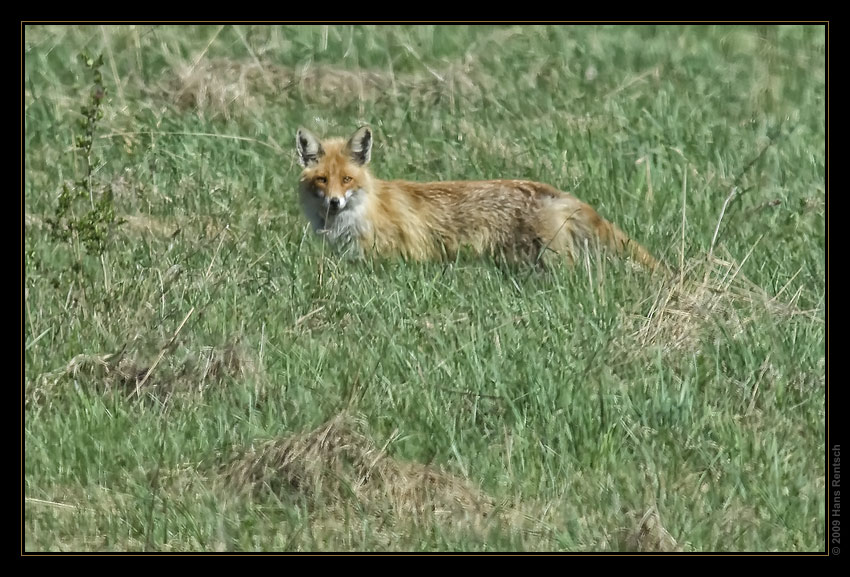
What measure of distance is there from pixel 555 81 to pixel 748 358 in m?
5.70

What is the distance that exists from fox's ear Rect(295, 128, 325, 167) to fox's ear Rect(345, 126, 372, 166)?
0.21m

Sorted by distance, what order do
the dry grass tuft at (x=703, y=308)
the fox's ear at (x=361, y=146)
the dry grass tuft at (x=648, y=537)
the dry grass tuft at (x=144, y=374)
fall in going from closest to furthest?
the dry grass tuft at (x=648, y=537) → the dry grass tuft at (x=144, y=374) → the dry grass tuft at (x=703, y=308) → the fox's ear at (x=361, y=146)

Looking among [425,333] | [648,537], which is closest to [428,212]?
[425,333]

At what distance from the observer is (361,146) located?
910 cm

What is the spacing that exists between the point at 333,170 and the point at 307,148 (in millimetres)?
344

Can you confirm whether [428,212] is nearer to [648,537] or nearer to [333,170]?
[333,170]

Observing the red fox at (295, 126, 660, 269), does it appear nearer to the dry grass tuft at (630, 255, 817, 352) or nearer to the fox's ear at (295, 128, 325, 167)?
the fox's ear at (295, 128, 325, 167)

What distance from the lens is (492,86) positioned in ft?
36.1

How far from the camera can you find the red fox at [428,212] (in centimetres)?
839

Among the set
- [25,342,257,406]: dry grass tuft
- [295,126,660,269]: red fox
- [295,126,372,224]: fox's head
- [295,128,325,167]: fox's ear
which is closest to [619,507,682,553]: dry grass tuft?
[25,342,257,406]: dry grass tuft

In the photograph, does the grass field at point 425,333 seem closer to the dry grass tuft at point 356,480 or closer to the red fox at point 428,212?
the dry grass tuft at point 356,480

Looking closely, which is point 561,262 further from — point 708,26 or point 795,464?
point 708,26

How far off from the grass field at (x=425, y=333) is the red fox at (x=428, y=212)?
0.93 ft

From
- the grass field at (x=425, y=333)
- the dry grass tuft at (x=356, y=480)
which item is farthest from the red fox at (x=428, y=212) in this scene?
the dry grass tuft at (x=356, y=480)
